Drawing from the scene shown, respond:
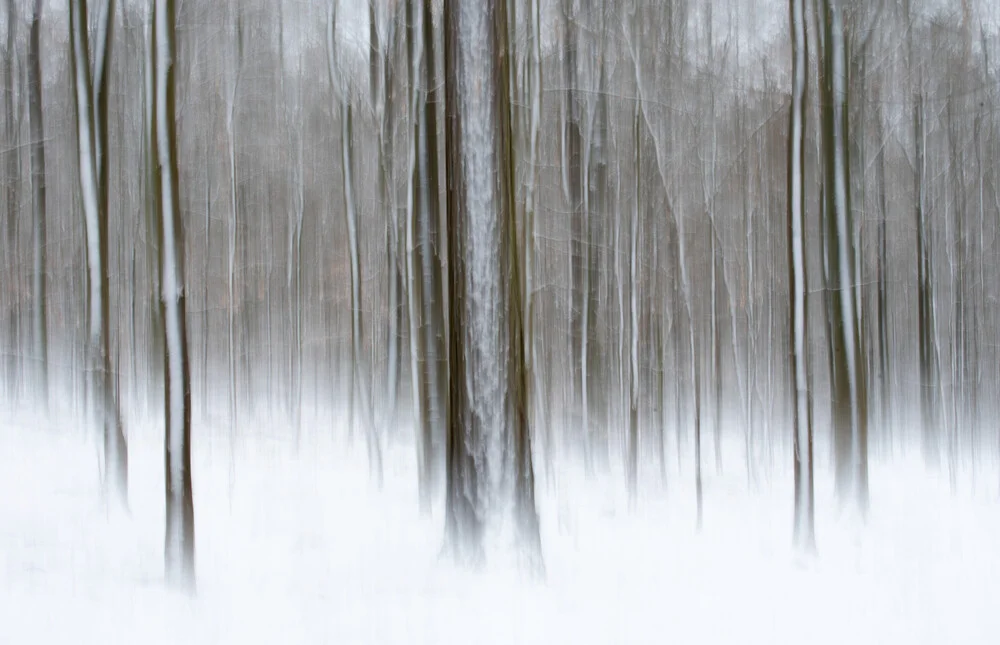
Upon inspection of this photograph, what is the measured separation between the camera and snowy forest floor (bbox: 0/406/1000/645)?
15.5 ft

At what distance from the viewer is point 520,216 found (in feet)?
34.4

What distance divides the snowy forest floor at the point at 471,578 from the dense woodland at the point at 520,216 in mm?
527

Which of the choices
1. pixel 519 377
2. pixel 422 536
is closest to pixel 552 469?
pixel 422 536

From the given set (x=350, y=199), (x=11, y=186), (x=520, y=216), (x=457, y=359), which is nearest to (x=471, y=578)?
(x=457, y=359)

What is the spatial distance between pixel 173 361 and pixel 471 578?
8.82 ft

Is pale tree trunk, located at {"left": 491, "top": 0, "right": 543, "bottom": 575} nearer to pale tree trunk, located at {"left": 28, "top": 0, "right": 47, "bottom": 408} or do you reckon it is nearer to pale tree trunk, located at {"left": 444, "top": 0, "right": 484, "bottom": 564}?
pale tree trunk, located at {"left": 444, "top": 0, "right": 484, "bottom": 564}

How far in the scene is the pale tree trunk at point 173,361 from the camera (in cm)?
536

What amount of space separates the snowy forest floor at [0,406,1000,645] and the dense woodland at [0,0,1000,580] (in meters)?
0.53

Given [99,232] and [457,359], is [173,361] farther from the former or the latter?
[99,232]

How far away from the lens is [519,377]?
17.9 feet

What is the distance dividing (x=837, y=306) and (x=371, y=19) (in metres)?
9.54

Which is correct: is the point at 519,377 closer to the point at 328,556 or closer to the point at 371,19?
the point at 328,556

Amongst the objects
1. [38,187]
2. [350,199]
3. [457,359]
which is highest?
[38,187]

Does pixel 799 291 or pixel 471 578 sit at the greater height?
pixel 799 291
